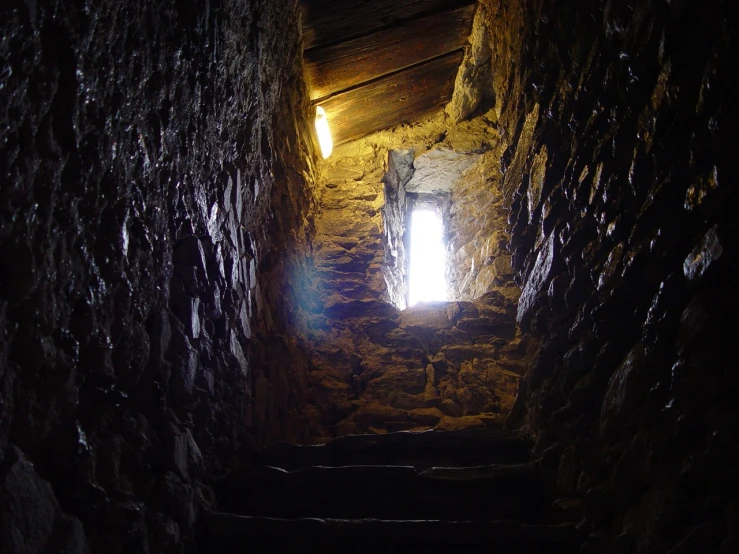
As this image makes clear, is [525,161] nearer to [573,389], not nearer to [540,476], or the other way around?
[573,389]

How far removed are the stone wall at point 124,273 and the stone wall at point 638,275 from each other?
128 centimetres

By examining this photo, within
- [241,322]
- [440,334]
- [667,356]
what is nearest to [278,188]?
[241,322]

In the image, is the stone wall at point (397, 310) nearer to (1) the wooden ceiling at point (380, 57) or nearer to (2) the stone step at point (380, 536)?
(1) the wooden ceiling at point (380, 57)

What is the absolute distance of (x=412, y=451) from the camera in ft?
7.72

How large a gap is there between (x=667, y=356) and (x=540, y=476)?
33.0 inches

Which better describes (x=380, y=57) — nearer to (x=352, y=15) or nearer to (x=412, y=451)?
(x=352, y=15)

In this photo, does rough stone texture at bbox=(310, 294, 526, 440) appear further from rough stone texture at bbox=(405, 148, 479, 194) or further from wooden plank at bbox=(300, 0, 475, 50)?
wooden plank at bbox=(300, 0, 475, 50)

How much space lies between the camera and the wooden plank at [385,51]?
3.93 meters

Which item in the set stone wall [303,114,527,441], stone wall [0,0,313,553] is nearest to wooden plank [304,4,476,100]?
stone wall [303,114,527,441]

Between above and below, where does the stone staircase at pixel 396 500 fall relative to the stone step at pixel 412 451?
below

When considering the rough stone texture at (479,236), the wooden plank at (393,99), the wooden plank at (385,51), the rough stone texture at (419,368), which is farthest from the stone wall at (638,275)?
the wooden plank at (393,99)

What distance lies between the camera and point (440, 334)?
11.9 ft

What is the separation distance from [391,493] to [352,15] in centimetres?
311

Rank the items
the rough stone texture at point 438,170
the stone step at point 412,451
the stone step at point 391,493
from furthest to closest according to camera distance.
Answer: the rough stone texture at point 438,170
the stone step at point 412,451
the stone step at point 391,493
